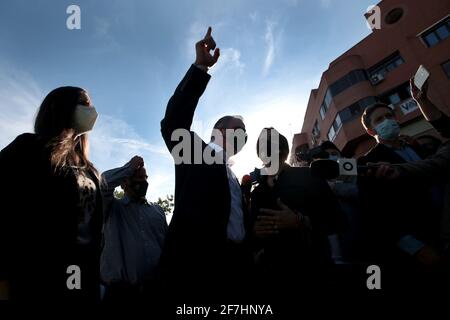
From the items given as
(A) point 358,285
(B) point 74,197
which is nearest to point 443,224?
(A) point 358,285

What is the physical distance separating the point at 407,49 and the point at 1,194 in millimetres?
24420

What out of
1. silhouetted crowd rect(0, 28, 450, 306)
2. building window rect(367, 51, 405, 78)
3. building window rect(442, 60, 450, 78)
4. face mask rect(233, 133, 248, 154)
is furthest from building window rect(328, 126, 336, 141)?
face mask rect(233, 133, 248, 154)

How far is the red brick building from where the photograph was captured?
17266 mm

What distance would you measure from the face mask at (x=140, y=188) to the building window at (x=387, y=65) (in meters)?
23.0

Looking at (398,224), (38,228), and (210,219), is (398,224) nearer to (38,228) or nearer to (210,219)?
(210,219)

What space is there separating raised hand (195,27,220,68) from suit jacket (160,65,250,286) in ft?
0.34

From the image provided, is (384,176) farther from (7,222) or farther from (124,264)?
(124,264)

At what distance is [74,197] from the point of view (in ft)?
5.00

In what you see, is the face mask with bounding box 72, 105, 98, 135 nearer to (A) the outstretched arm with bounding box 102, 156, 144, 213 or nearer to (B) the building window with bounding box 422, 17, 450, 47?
(A) the outstretched arm with bounding box 102, 156, 144, 213

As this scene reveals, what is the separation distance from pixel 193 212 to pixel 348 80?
24.1 m

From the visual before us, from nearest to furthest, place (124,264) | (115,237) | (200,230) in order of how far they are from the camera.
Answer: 1. (200,230)
2. (124,264)
3. (115,237)

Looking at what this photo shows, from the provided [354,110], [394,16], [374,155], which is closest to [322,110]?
[354,110]

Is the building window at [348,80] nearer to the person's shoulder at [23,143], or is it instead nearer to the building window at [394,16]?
the building window at [394,16]

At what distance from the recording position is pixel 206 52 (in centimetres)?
188
